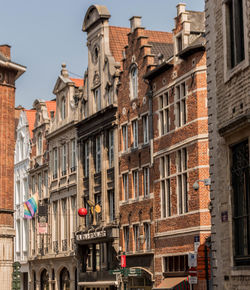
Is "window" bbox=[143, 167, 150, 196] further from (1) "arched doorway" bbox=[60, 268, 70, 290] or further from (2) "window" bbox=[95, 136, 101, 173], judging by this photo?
(1) "arched doorway" bbox=[60, 268, 70, 290]

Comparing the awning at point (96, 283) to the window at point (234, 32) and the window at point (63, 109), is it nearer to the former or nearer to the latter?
the window at point (63, 109)

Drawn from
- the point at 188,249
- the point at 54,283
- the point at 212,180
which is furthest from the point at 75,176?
the point at 212,180

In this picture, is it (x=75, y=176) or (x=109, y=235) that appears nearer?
(x=109, y=235)

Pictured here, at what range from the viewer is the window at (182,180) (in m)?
35.8

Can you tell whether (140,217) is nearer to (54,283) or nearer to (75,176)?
(75,176)

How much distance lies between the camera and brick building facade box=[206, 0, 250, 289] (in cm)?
1752

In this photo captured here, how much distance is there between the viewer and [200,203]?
34156mm

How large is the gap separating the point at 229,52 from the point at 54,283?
122ft

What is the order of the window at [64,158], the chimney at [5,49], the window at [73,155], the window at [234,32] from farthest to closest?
the window at [64,158] → the window at [73,155] → the chimney at [5,49] → the window at [234,32]

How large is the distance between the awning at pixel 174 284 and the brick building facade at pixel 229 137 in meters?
15.8

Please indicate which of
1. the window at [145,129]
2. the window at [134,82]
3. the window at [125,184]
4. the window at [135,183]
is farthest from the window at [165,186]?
the window at [134,82]

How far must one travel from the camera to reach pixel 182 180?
3597 cm

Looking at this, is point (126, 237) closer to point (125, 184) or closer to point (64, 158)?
point (125, 184)

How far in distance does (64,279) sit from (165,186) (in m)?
17.4
